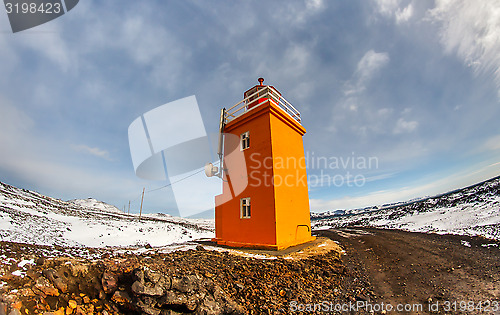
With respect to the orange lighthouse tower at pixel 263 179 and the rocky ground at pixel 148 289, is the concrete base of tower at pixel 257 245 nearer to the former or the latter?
the orange lighthouse tower at pixel 263 179

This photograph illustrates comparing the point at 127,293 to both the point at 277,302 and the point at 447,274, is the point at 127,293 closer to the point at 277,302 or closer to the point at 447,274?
the point at 277,302

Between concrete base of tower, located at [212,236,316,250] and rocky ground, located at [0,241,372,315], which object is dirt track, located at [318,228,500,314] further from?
concrete base of tower, located at [212,236,316,250]

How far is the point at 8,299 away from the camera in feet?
12.1

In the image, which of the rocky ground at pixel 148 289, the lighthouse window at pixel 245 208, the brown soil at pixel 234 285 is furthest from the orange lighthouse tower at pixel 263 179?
the rocky ground at pixel 148 289

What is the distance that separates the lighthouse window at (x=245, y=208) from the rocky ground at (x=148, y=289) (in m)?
5.43

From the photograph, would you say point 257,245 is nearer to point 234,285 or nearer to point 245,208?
point 245,208

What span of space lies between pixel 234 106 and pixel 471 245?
638 inches

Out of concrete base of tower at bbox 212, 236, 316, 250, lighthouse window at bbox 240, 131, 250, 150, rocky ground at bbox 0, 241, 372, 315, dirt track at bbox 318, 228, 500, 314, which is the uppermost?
lighthouse window at bbox 240, 131, 250, 150

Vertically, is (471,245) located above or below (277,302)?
below

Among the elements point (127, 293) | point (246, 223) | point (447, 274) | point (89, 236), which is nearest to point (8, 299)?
point (127, 293)

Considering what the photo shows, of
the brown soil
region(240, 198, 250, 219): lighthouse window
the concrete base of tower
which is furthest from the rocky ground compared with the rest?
region(240, 198, 250, 219): lighthouse window

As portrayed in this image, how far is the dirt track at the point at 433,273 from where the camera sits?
5.54 m

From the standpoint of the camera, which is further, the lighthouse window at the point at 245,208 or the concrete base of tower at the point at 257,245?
the lighthouse window at the point at 245,208

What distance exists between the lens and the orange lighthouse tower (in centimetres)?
1098
